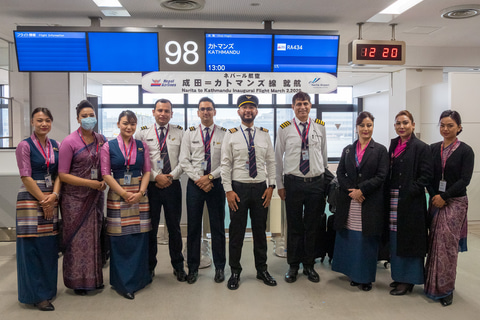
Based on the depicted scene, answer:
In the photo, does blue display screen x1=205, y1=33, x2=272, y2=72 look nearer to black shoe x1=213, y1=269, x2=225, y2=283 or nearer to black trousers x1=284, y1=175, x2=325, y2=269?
black trousers x1=284, y1=175, x2=325, y2=269

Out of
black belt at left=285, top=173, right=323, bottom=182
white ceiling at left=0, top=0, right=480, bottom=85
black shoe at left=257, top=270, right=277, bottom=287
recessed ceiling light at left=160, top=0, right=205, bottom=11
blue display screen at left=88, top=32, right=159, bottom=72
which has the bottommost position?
black shoe at left=257, top=270, right=277, bottom=287

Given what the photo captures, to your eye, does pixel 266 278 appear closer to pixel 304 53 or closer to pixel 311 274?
pixel 311 274

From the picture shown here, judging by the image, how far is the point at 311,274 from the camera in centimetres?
340

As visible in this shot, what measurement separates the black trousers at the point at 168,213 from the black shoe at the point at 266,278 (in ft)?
2.41

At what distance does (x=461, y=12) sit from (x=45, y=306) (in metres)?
4.90

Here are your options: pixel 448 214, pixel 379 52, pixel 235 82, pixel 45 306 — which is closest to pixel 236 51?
pixel 235 82

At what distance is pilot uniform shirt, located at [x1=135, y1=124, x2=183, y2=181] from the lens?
10.9 feet

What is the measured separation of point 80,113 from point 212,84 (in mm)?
1590

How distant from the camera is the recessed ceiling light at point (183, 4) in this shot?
3.72 m

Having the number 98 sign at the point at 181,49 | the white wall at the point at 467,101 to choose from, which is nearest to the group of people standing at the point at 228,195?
the number 98 sign at the point at 181,49

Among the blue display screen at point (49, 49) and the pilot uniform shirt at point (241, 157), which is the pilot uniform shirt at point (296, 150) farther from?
the blue display screen at point (49, 49)

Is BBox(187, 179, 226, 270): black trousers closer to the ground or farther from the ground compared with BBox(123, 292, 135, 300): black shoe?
farther from the ground

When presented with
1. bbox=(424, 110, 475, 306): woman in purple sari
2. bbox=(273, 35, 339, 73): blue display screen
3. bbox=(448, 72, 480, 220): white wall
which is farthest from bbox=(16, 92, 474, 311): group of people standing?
bbox=(448, 72, 480, 220): white wall

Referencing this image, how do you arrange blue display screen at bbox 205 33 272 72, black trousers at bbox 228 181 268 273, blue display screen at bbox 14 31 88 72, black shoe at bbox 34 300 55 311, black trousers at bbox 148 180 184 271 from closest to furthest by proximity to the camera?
black shoe at bbox 34 300 55 311, black trousers at bbox 228 181 268 273, black trousers at bbox 148 180 184 271, blue display screen at bbox 14 31 88 72, blue display screen at bbox 205 33 272 72
